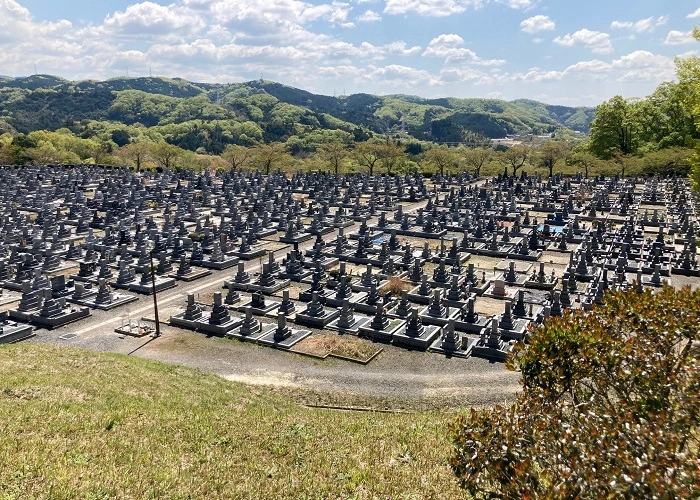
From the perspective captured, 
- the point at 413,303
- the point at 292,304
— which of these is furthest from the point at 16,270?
the point at 413,303

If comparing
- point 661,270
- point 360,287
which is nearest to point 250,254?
point 360,287

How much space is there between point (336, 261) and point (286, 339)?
1466cm

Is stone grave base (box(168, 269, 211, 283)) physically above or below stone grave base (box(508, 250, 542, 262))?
below

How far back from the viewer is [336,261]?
3931 cm

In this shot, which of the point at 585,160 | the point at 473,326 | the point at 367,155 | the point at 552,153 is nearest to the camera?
the point at 473,326

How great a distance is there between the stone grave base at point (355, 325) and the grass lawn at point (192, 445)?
8.43 metres

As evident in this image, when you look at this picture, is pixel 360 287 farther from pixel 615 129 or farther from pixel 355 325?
pixel 615 129

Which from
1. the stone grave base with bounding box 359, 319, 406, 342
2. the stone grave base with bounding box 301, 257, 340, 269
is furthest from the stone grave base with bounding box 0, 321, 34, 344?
the stone grave base with bounding box 301, 257, 340, 269

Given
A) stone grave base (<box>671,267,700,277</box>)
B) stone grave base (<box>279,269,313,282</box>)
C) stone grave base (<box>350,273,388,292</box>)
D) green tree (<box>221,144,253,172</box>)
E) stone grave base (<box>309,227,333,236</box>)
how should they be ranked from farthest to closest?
green tree (<box>221,144,253,172</box>)
stone grave base (<box>309,227,333,236</box>)
stone grave base (<box>671,267,700,277</box>)
stone grave base (<box>279,269,313,282</box>)
stone grave base (<box>350,273,388,292</box>)

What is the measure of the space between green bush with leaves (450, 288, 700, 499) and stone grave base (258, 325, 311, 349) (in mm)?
15404

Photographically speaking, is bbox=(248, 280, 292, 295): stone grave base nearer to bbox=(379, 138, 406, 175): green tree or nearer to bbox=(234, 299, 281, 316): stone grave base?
bbox=(234, 299, 281, 316): stone grave base

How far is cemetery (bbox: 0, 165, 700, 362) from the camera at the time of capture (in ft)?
88.6

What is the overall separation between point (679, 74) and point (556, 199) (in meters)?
29.2

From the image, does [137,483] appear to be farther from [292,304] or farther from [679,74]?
[679,74]
